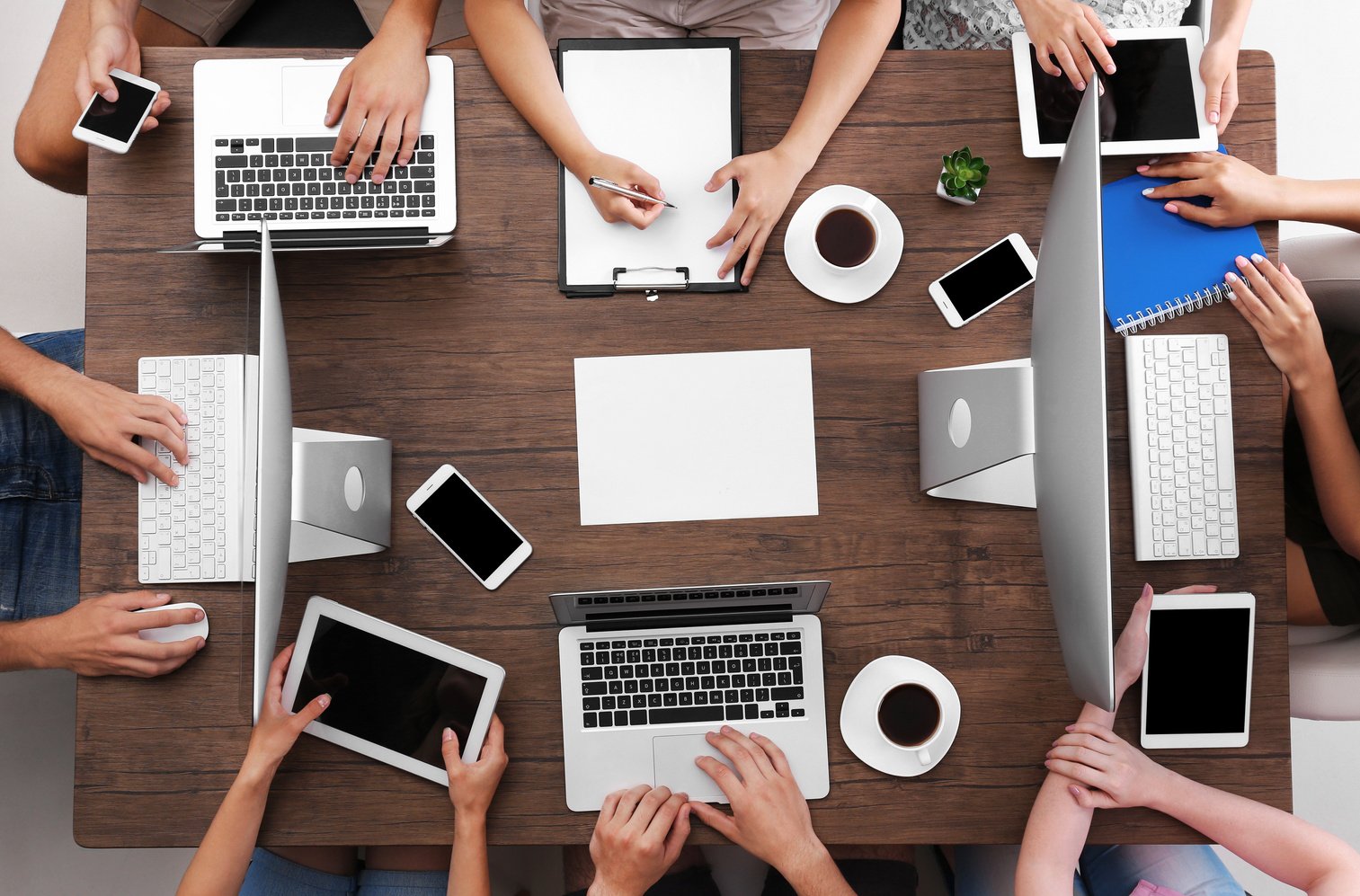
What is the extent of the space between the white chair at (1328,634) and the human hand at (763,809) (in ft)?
2.61

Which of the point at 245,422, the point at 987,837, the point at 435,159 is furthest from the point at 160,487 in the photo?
the point at 987,837

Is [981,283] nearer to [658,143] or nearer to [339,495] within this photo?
[658,143]

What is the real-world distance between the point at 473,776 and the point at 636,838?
0.83ft

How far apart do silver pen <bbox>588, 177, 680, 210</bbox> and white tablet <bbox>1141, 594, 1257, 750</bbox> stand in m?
0.97

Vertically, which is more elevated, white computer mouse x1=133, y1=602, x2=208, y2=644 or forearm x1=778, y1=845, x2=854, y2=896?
white computer mouse x1=133, y1=602, x2=208, y2=644

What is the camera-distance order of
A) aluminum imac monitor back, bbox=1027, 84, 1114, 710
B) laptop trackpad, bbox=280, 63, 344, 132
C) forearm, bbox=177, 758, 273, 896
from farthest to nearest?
laptop trackpad, bbox=280, 63, 344, 132 < forearm, bbox=177, 758, 273, 896 < aluminum imac monitor back, bbox=1027, 84, 1114, 710

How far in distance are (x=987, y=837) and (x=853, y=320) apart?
816 mm

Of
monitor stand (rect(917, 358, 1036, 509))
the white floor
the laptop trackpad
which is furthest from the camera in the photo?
the white floor

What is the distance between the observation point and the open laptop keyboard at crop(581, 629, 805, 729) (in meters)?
1.25

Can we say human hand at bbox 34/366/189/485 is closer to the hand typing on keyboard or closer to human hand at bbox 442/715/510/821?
the hand typing on keyboard

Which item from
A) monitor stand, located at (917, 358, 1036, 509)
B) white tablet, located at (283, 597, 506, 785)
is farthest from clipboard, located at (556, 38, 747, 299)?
white tablet, located at (283, 597, 506, 785)

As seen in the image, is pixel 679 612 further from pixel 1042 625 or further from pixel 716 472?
pixel 1042 625

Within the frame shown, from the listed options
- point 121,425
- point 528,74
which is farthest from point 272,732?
point 528,74

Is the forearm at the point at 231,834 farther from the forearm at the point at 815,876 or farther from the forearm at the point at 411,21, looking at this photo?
the forearm at the point at 411,21
